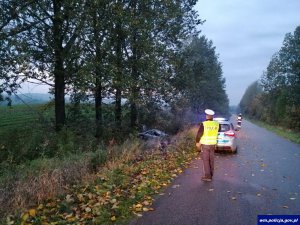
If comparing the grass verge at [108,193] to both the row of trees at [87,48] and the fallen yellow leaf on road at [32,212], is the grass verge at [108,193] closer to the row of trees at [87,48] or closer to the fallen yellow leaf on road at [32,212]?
the fallen yellow leaf on road at [32,212]

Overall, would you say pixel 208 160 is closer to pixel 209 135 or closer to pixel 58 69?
pixel 209 135

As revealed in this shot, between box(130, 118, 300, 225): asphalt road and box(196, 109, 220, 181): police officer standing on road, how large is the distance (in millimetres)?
327

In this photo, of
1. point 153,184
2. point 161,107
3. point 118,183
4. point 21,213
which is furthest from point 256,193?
point 161,107

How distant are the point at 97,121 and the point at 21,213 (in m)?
15.3

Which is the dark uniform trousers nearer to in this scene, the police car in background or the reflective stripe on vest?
the reflective stripe on vest

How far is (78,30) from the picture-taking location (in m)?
18.1

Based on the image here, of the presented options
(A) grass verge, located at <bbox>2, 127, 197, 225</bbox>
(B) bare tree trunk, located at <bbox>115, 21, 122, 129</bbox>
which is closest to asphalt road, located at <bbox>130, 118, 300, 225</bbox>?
(A) grass verge, located at <bbox>2, 127, 197, 225</bbox>

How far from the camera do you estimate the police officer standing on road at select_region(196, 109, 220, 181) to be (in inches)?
440

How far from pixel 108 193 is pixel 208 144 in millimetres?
3939

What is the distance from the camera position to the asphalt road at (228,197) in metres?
7.31

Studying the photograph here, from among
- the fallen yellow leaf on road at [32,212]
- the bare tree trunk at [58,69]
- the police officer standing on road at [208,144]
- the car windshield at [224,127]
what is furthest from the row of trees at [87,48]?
the fallen yellow leaf on road at [32,212]

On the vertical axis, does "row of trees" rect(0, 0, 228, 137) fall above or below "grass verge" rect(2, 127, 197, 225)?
above

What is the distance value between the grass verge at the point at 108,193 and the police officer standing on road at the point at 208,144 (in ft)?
3.66

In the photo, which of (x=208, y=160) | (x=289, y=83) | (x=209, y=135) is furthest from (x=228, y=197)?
(x=289, y=83)
